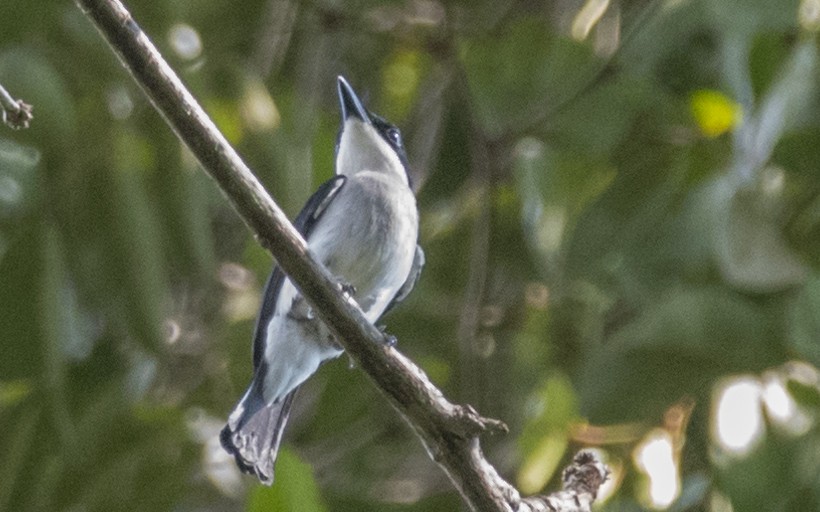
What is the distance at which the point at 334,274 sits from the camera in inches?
122

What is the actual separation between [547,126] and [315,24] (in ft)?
2.91

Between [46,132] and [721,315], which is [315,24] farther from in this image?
[721,315]

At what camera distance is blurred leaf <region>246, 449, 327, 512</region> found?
2.35 m

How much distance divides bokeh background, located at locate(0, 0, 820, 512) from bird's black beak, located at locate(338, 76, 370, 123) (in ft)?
0.27

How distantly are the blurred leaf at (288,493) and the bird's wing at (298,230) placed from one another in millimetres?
634

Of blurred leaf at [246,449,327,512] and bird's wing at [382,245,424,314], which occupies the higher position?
blurred leaf at [246,449,327,512]

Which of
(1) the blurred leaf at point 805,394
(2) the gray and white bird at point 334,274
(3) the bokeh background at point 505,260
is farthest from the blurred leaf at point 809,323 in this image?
(2) the gray and white bird at point 334,274

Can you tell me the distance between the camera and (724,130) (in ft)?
11.2

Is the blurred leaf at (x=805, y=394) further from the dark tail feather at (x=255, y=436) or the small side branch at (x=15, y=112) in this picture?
the small side branch at (x=15, y=112)

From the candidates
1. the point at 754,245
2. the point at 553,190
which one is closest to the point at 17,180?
the point at 553,190

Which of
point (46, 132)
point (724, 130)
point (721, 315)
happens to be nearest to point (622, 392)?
point (721, 315)

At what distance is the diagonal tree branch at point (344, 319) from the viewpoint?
75.7 inches

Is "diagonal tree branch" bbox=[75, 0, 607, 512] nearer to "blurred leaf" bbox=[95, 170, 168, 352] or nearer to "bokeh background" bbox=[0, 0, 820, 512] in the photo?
"bokeh background" bbox=[0, 0, 820, 512]

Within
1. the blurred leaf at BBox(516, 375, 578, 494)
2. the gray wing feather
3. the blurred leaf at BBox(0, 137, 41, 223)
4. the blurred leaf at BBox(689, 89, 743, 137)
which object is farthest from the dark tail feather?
the blurred leaf at BBox(689, 89, 743, 137)
